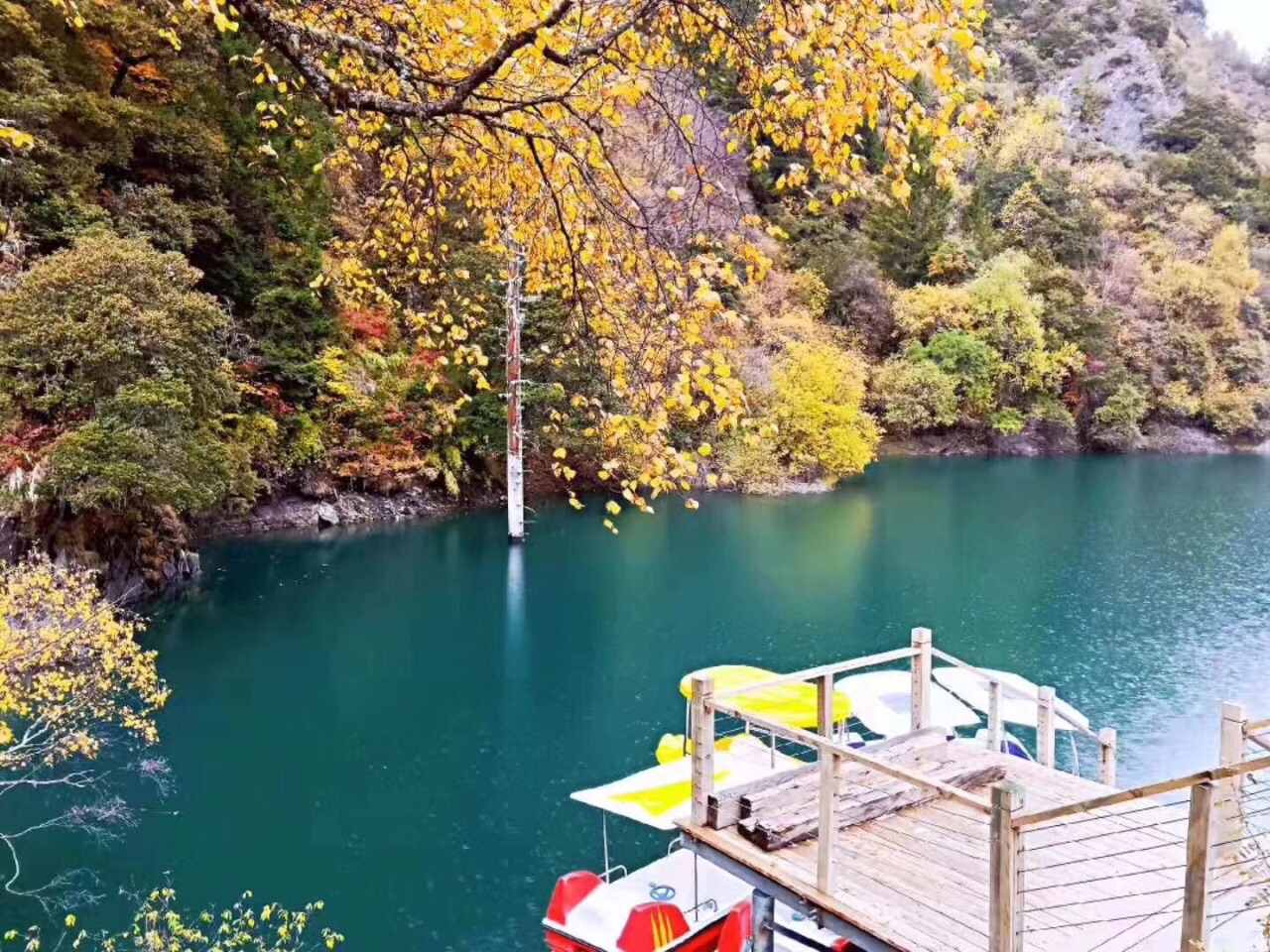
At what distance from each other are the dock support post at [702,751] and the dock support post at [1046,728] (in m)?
4.23

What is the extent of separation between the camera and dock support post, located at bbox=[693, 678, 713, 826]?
619 cm

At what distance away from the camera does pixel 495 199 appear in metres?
4.40

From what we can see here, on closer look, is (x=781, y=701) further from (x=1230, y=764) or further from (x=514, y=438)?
(x=514, y=438)

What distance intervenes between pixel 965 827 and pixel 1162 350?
4392 cm

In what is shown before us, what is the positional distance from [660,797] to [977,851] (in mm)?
3447

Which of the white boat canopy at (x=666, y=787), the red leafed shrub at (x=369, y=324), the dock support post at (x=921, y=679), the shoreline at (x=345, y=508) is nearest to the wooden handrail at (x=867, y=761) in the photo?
the white boat canopy at (x=666, y=787)

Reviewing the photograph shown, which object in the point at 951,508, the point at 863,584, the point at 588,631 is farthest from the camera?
the point at 951,508

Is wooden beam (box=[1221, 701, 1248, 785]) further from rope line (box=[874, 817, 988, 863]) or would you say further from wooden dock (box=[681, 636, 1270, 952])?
rope line (box=[874, 817, 988, 863])

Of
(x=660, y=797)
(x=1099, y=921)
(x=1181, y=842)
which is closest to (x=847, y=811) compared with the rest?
(x=1099, y=921)

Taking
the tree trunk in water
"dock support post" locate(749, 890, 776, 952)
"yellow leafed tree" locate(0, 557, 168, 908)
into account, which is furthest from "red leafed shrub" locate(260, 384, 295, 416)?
"dock support post" locate(749, 890, 776, 952)

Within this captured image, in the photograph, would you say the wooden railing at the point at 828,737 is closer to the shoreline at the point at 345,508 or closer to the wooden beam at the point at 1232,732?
the wooden beam at the point at 1232,732

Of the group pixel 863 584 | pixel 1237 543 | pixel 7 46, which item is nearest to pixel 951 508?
pixel 1237 543

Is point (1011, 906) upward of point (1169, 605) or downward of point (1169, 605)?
upward

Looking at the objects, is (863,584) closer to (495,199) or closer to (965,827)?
(965,827)
